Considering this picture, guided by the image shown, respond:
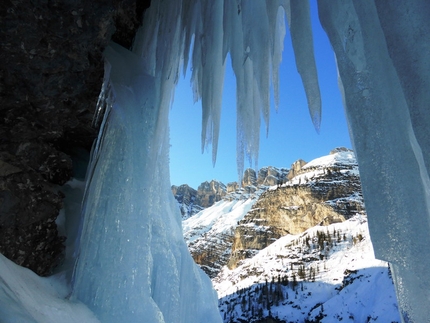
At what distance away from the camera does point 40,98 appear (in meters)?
2.90

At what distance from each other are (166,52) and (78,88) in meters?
0.97

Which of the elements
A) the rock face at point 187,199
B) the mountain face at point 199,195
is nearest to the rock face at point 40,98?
the mountain face at point 199,195

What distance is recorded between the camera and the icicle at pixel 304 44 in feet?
6.54

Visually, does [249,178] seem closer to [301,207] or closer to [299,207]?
[299,207]

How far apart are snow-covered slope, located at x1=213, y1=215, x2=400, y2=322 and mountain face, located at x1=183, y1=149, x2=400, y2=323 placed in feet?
0.23

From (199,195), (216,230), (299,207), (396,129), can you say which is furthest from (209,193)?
(396,129)

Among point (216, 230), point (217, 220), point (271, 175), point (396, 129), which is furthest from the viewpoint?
point (271, 175)

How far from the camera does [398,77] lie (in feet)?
4.46

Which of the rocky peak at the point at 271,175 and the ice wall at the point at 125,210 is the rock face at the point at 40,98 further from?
the rocky peak at the point at 271,175

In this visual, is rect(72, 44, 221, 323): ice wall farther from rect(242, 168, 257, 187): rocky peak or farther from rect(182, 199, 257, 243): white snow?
rect(242, 168, 257, 187): rocky peak

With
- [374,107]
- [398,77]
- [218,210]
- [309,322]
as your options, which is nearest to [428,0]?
[398,77]

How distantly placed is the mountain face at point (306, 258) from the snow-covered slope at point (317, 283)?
69mm

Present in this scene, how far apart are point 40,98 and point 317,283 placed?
2606 cm

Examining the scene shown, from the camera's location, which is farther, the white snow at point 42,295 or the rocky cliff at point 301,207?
the rocky cliff at point 301,207
